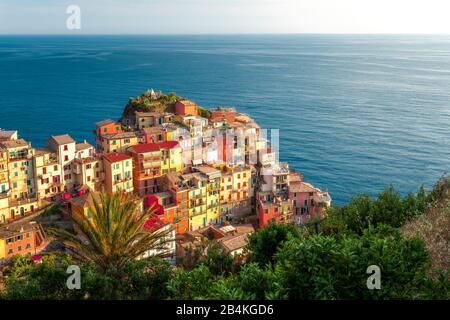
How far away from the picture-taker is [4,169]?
42844mm

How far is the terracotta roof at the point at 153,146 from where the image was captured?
47.6m

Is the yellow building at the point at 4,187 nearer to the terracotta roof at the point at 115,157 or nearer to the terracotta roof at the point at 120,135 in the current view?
the terracotta roof at the point at 115,157

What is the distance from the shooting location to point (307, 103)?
107500 mm

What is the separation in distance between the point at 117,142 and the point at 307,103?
6579 cm

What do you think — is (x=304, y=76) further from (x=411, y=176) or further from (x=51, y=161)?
(x=51, y=161)

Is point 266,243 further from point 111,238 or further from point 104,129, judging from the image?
point 104,129

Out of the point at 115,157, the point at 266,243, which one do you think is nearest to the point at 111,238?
the point at 266,243

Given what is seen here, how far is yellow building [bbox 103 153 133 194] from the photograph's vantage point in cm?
4609

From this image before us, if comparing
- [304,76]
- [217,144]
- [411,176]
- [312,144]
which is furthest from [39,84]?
[411,176]

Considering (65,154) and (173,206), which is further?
(65,154)

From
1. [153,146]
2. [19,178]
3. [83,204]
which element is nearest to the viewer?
[83,204]

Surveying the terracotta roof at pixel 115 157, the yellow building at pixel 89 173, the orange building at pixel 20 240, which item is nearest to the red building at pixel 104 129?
the terracotta roof at pixel 115 157

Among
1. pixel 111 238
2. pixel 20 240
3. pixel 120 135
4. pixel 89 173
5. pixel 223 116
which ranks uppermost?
pixel 223 116

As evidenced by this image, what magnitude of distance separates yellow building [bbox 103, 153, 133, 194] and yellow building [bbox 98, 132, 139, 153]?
196cm
